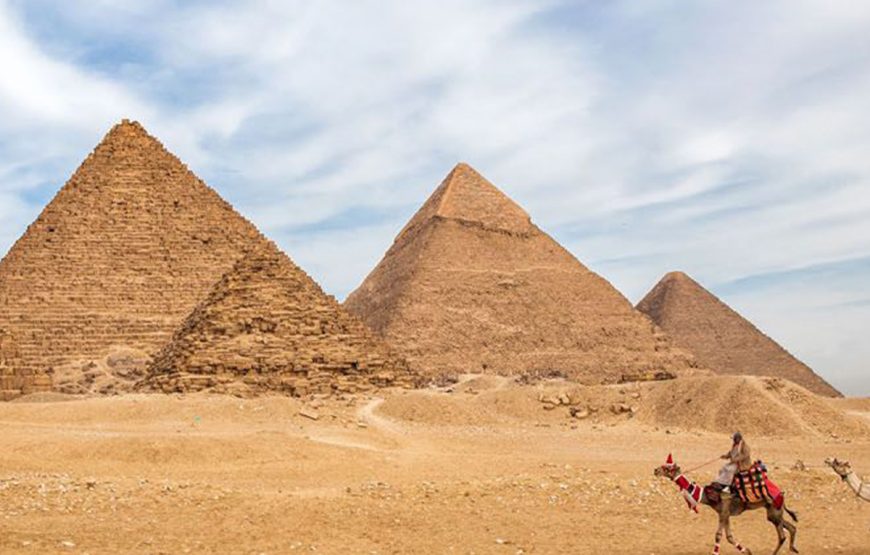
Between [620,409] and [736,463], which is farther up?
[620,409]

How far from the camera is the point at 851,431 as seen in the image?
20.2m

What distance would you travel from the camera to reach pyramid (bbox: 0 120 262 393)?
34531 millimetres

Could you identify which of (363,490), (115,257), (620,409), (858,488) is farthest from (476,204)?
(858,488)

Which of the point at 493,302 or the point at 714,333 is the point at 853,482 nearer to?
the point at 493,302

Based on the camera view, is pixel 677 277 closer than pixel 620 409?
No

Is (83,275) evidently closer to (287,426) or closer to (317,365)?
(317,365)

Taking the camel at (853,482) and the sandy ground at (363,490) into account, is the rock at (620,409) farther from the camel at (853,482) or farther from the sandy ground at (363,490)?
the camel at (853,482)

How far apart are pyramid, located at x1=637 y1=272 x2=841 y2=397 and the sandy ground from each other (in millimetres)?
50421

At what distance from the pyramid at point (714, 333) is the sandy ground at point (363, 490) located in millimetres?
50421

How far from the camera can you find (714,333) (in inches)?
2813

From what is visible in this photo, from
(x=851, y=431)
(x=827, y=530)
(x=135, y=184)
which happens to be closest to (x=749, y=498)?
(x=827, y=530)

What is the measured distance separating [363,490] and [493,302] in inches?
1846

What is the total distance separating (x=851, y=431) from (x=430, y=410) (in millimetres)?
8644

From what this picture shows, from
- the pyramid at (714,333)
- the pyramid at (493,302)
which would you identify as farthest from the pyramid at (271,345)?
the pyramid at (714,333)
